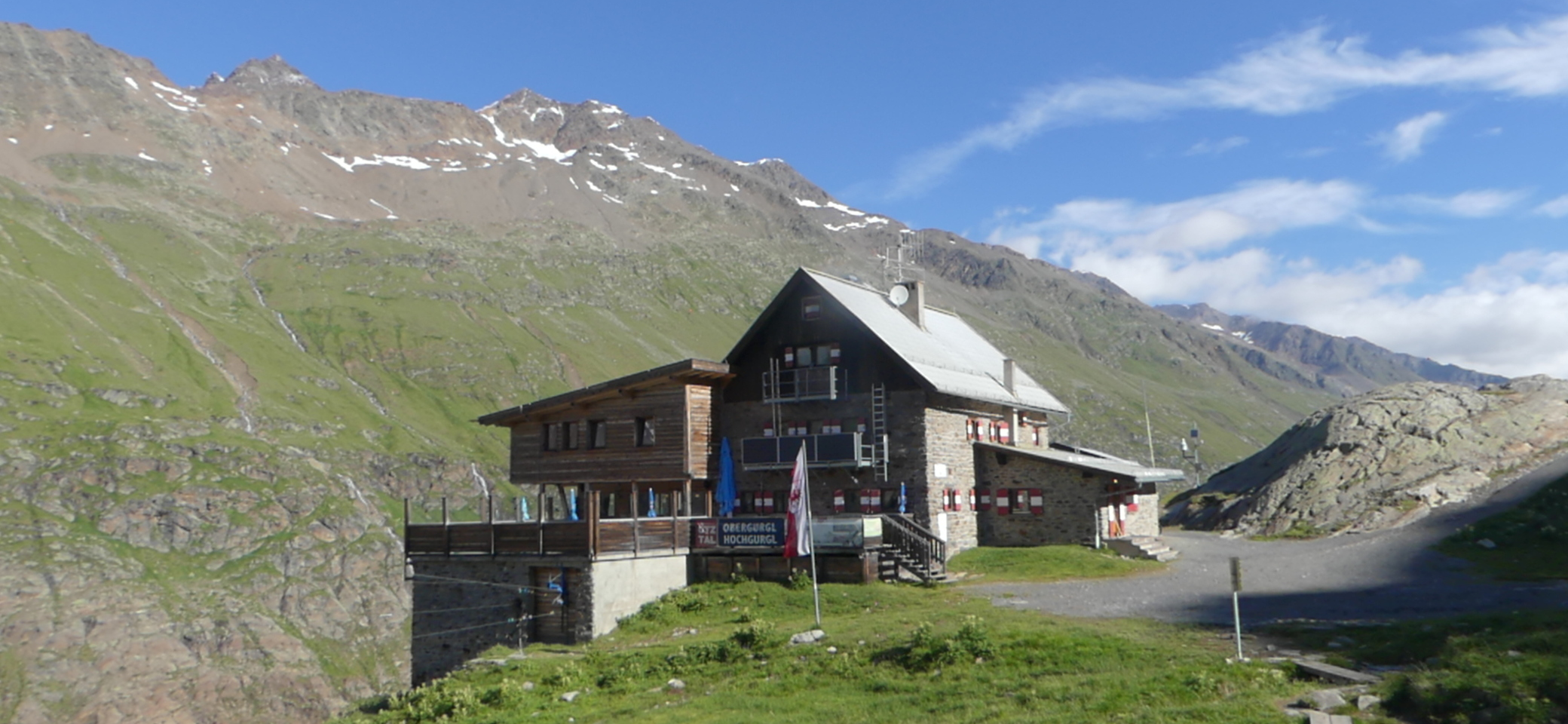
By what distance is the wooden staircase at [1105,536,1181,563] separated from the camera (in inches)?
1467

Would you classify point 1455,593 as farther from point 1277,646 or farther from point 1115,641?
point 1115,641

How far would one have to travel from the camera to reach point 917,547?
32.4 metres

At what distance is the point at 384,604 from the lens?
403 ft

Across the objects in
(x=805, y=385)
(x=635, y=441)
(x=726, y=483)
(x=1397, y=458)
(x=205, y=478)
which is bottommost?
(x=726, y=483)

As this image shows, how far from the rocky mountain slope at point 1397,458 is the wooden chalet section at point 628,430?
25321 millimetres

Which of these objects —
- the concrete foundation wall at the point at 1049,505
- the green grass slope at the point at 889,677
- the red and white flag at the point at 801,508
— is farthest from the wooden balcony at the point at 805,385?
the green grass slope at the point at 889,677

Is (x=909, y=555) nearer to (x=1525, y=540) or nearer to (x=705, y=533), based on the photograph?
(x=705, y=533)

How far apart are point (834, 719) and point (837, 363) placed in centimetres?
2481

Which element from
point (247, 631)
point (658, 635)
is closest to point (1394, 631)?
point (658, 635)

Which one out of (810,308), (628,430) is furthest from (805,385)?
(628,430)

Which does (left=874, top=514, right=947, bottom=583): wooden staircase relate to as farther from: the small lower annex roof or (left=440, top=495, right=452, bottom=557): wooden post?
(left=440, top=495, right=452, bottom=557): wooden post

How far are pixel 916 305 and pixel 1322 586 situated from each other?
2277 cm

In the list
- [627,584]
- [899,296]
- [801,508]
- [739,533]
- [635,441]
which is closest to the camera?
[801,508]

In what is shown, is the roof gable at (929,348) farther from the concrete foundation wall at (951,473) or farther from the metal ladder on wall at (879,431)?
the metal ladder on wall at (879,431)
